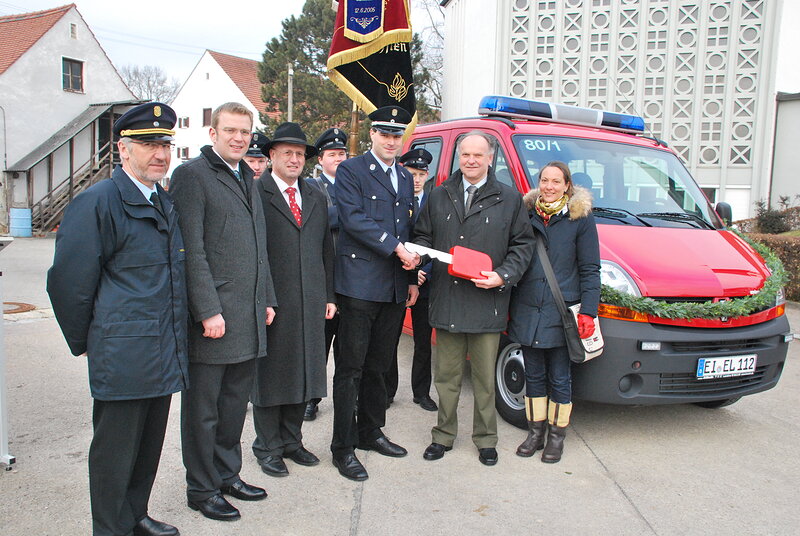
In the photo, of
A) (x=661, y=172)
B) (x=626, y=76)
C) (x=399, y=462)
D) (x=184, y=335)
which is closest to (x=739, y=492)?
(x=399, y=462)

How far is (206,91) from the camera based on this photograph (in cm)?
3762

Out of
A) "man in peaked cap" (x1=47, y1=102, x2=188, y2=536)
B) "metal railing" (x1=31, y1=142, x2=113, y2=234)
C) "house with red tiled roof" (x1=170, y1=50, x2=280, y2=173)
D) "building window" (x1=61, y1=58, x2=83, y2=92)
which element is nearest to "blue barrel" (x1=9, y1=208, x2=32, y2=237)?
"metal railing" (x1=31, y1=142, x2=113, y2=234)

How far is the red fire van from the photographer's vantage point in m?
3.94

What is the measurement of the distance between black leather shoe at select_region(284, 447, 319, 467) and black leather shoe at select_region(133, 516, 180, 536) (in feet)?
3.23

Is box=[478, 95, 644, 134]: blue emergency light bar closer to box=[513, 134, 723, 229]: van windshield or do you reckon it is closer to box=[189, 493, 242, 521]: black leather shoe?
box=[513, 134, 723, 229]: van windshield

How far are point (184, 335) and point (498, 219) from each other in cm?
195

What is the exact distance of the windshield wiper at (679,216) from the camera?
15.3 feet

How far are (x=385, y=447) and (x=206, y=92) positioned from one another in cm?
3737

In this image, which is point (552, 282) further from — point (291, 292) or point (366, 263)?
point (291, 292)

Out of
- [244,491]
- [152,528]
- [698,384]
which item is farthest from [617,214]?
[152,528]

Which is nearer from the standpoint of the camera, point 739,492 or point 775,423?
point 739,492

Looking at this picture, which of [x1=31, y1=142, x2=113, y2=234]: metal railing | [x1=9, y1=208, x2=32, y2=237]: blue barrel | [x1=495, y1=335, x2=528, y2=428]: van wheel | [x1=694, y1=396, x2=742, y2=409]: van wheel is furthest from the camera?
[x1=31, y1=142, x2=113, y2=234]: metal railing

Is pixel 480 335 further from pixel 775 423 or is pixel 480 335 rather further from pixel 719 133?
pixel 719 133

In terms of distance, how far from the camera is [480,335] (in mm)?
3887
